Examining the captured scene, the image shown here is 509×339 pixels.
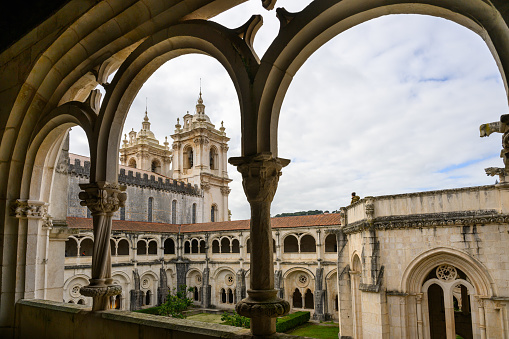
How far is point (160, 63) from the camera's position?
13.5 ft

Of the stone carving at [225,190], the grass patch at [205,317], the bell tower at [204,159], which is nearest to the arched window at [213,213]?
the bell tower at [204,159]

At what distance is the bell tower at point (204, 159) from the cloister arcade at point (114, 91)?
31.4 meters

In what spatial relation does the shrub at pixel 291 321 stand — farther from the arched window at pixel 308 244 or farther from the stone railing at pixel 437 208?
the stone railing at pixel 437 208

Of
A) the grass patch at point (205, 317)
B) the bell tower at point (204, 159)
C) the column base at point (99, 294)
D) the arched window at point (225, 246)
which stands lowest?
the grass patch at point (205, 317)

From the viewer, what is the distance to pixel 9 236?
4.87 m

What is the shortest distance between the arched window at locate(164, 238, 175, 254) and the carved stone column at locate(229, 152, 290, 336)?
29.8m

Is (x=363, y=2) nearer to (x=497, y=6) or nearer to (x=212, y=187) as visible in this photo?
(x=497, y=6)

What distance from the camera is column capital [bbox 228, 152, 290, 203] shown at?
281 centimetres

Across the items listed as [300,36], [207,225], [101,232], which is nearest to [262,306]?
[300,36]

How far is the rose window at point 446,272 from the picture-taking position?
9.61 meters

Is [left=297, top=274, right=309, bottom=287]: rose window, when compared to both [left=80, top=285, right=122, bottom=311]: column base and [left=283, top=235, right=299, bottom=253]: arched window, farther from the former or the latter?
[left=80, top=285, right=122, bottom=311]: column base

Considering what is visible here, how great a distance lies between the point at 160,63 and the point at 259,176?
2100mm

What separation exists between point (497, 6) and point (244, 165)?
1.85 metres

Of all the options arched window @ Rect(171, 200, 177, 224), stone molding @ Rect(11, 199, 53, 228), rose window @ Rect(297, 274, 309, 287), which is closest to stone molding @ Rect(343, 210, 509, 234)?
stone molding @ Rect(11, 199, 53, 228)
